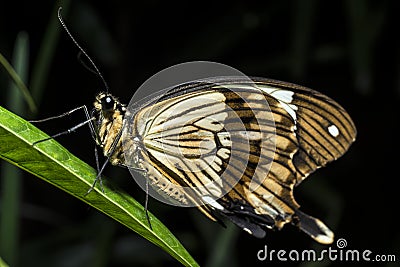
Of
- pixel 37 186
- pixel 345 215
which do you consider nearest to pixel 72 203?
pixel 37 186

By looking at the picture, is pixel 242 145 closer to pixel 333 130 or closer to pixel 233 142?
pixel 233 142

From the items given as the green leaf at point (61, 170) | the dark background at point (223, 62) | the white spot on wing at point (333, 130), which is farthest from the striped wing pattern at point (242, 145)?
the dark background at point (223, 62)

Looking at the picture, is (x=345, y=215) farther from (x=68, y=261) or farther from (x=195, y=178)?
(x=195, y=178)

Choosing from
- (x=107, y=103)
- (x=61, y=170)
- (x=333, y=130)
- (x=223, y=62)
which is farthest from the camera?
(x=223, y=62)

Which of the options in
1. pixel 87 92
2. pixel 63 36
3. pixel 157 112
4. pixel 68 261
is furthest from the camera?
pixel 87 92

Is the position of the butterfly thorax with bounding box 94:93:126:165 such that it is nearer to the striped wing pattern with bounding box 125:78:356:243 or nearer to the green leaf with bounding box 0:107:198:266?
the striped wing pattern with bounding box 125:78:356:243

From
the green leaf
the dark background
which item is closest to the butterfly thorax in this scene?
the green leaf

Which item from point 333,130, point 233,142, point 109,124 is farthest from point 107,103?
point 333,130
